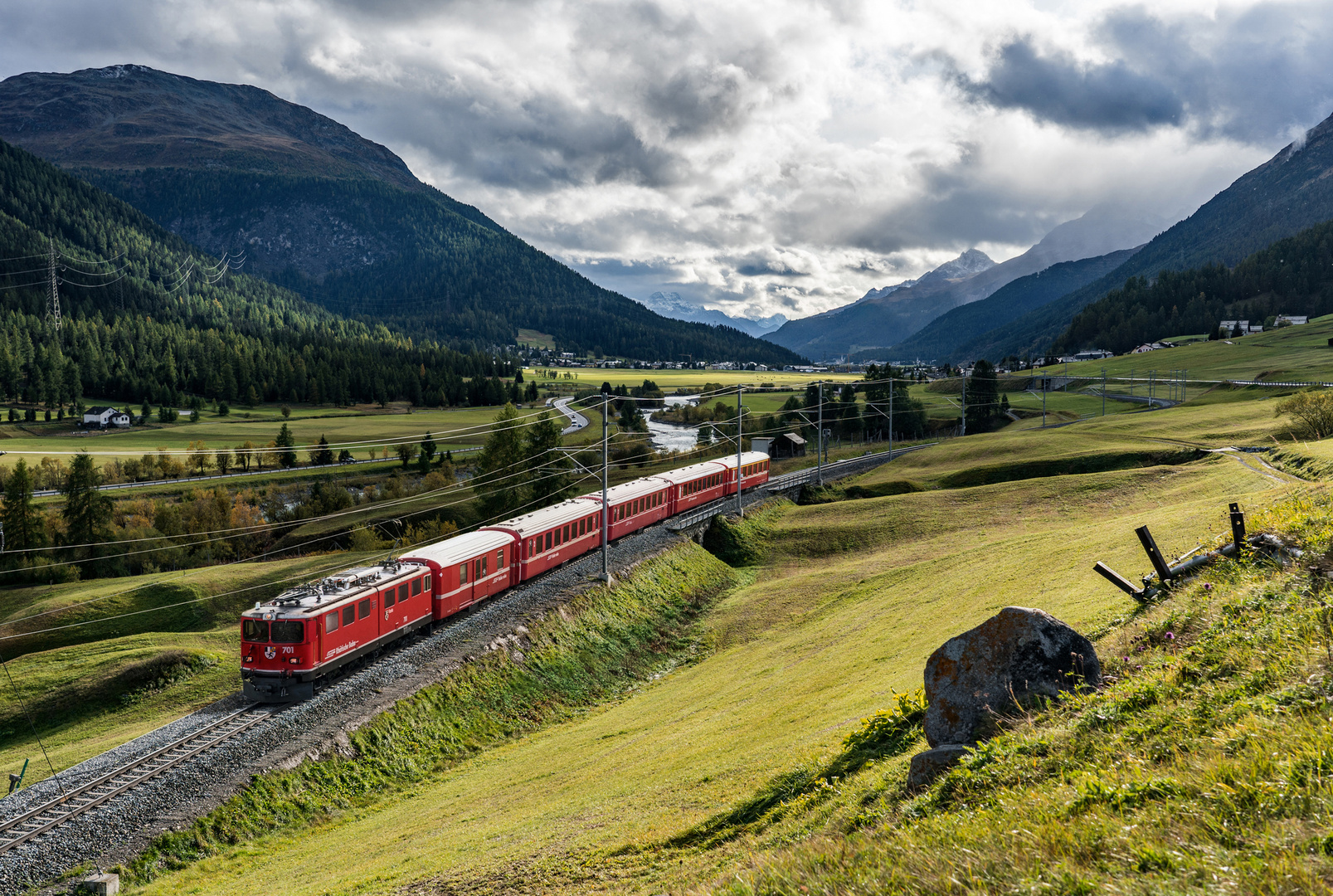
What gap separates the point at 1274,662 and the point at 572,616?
2795cm

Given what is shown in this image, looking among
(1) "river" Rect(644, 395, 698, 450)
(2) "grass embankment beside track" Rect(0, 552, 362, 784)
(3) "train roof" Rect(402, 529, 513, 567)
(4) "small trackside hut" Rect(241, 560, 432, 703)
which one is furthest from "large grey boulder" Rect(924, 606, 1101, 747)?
(1) "river" Rect(644, 395, 698, 450)

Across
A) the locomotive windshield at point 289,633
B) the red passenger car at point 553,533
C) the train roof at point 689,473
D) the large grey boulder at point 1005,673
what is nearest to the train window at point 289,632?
the locomotive windshield at point 289,633

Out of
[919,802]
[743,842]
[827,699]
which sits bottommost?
[827,699]

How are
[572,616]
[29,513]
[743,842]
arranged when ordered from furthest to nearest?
1. [29,513]
2. [572,616]
3. [743,842]

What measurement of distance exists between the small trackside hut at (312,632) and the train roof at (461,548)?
107 inches

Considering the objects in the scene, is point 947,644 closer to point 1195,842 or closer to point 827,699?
point 1195,842

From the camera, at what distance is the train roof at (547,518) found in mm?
35312

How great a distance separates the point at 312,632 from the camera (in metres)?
23.0

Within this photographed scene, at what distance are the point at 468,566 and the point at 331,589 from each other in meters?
6.70

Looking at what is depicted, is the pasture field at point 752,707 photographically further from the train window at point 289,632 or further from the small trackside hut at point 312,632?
the train window at point 289,632

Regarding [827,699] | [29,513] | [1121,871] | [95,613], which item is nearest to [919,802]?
[1121,871]

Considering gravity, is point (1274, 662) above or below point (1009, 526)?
above

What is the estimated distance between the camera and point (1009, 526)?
4253 centimetres

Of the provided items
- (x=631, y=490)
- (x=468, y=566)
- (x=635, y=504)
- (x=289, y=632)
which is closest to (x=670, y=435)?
(x=631, y=490)
